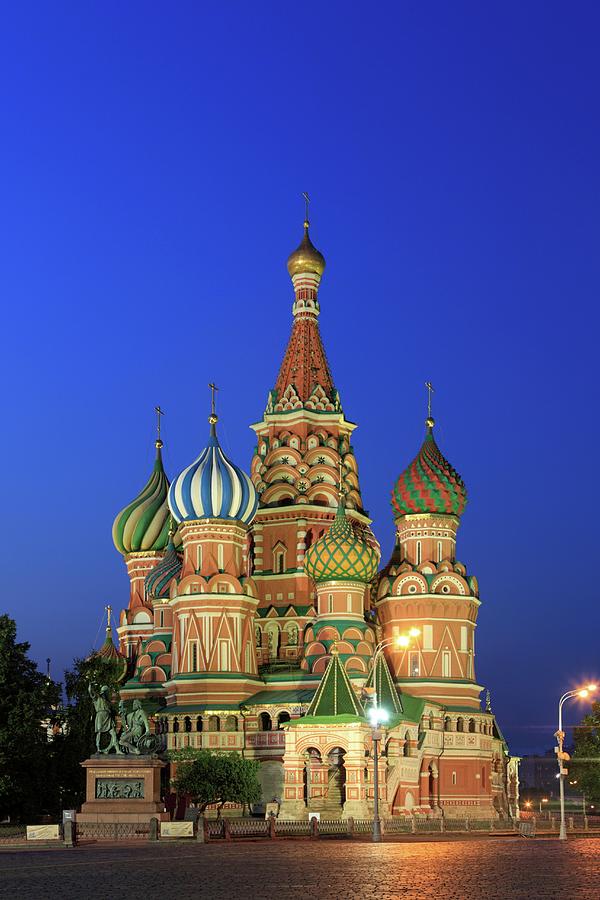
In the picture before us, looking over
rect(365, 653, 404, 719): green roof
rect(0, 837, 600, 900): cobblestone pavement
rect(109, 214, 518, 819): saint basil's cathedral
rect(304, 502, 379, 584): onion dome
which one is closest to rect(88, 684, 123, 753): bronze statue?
rect(0, 837, 600, 900): cobblestone pavement

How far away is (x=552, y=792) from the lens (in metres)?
149

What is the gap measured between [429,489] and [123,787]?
87.1ft

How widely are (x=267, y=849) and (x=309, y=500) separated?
34.6m

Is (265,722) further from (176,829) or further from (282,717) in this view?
(176,829)

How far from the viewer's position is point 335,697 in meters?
51.8

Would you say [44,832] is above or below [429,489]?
below

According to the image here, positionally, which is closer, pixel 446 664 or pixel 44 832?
pixel 44 832

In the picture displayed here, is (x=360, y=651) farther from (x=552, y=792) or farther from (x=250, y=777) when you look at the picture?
(x=552, y=792)

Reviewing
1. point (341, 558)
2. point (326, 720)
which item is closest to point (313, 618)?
point (341, 558)

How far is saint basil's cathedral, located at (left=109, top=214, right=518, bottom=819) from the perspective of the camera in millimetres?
56781

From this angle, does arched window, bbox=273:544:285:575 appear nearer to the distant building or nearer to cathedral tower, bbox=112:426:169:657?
cathedral tower, bbox=112:426:169:657

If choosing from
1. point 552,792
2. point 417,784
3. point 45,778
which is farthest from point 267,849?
point 552,792

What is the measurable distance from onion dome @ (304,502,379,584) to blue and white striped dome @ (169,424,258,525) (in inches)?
151

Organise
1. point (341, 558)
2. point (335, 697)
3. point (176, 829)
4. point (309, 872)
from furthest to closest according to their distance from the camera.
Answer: point (341, 558) < point (335, 697) < point (176, 829) < point (309, 872)
